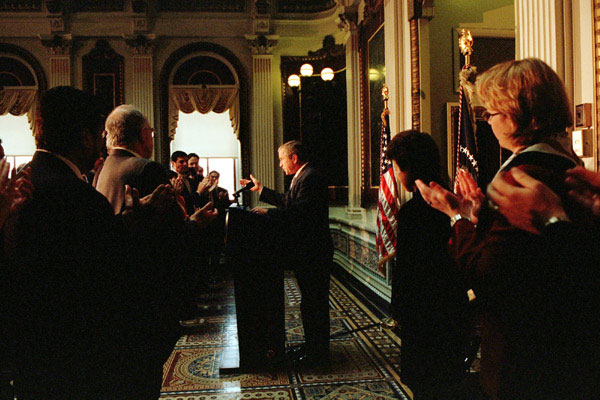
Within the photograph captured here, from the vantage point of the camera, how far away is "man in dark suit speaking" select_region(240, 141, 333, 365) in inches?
124

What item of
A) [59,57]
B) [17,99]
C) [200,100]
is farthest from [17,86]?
[200,100]

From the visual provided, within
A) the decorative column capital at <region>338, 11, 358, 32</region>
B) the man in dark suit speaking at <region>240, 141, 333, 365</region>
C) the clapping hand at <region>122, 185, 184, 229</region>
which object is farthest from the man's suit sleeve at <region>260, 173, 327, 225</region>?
the decorative column capital at <region>338, 11, 358, 32</region>

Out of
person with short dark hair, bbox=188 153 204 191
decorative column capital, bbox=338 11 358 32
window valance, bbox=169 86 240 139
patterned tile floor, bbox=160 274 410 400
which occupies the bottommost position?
patterned tile floor, bbox=160 274 410 400

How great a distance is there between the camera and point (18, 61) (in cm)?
834

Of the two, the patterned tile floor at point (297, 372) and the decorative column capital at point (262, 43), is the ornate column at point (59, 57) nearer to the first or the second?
the decorative column capital at point (262, 43)

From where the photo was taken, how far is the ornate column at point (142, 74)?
27.7 ft

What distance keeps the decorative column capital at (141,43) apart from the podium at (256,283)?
664 cm

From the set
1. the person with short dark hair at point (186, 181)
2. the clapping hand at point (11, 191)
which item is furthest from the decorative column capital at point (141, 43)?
the clapping hand at point (11, 191)

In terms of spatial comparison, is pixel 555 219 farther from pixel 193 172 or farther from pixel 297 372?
pixel 193 172

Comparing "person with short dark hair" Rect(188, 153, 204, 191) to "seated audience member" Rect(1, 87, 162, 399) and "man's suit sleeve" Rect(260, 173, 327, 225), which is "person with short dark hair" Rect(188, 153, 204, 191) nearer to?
"man's suit sleeve" Rect(260, 173, 327, 225)

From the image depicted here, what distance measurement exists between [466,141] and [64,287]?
3.03 metres

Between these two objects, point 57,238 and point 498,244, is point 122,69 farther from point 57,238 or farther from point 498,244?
point 498,244

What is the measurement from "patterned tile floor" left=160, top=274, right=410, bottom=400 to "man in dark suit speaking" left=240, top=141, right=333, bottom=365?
0.24 metres

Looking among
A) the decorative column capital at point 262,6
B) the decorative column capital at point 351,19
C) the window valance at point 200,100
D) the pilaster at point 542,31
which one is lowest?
the pilaster at point 542,31
